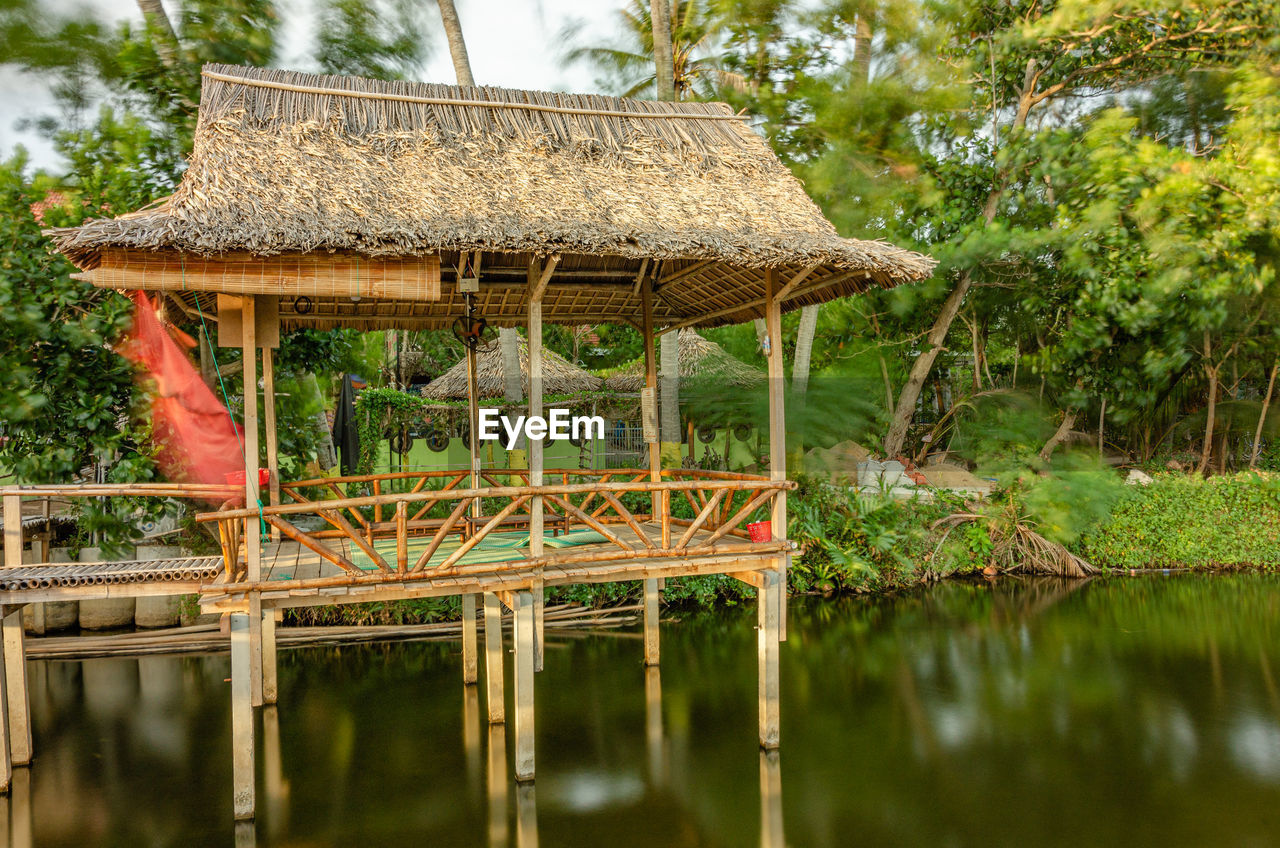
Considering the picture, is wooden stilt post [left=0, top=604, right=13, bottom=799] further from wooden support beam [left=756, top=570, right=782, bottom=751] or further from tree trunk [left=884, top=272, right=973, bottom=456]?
tree trunk [left=884, top=272, right=973, bottom=456]

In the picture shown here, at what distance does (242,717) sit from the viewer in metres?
4.74

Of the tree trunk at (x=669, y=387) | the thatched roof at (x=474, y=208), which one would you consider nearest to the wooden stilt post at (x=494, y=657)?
the thatched roof at (x=474, y=208)

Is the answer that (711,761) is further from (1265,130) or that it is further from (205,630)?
(1265,130)

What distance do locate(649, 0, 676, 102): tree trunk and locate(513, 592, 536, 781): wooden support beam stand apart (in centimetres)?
807

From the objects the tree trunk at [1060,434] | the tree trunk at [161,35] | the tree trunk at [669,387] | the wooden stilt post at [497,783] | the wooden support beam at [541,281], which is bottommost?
the wooden stilt post at [497,783]

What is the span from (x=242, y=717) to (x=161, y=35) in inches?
319

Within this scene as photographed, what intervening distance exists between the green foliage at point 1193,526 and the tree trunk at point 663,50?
8178 mm

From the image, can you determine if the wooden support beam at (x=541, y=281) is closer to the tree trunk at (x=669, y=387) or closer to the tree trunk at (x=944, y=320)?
the tree trunk at (x=669, y=387)

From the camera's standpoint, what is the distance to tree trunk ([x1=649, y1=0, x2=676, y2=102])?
11.5m

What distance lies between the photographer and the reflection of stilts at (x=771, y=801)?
195 inches

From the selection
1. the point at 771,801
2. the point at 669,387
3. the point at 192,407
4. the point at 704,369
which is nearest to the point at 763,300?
the point at 771,801

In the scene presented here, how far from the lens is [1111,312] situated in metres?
11.4

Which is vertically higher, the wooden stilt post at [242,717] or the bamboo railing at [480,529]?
the bamboo railing at [480,529]

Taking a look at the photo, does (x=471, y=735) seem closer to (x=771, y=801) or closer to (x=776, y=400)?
(x=771, y=801)
